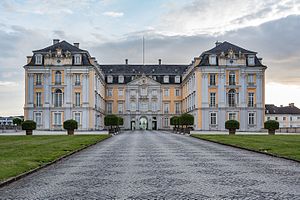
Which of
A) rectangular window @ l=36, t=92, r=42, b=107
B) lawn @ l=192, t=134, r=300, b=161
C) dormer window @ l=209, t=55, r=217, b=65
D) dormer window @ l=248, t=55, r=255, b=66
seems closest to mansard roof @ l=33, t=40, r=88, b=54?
rectangular window @ l=36, t=92, r=42, b=107

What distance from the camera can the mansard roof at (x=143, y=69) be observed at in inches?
3784

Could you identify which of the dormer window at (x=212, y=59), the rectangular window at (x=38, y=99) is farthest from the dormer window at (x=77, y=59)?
the dormer window at (x=212, y=59)

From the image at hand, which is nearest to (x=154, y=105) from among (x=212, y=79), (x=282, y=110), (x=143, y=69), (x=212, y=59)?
(x=143, y=69)

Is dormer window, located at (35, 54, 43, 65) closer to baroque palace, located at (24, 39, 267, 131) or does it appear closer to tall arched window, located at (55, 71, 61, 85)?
baroque palace, located at (24, 39, 267, 131)

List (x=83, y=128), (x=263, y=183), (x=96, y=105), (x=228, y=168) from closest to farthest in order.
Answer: (x=263, y=183)
(x=228, y=168)
(x=83, y=128)
(x=96, y=105)

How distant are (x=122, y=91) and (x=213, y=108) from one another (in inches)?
1048

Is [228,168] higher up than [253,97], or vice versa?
[253,97]

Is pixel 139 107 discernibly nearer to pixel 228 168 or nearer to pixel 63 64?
pixel 63 64

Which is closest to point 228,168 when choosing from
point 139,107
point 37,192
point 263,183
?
point 263,183

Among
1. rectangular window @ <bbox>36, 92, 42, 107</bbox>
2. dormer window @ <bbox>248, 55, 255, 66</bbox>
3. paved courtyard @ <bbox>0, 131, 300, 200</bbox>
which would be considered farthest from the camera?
dormer window @ <bbox>248, 55, 255, 66</bbox>

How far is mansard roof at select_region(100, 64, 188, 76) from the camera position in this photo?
96.1m

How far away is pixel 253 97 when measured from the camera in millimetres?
73438

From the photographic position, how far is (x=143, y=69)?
9788 centimetres

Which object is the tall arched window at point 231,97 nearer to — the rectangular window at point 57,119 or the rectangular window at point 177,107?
the rectangular window at point 177,107
